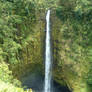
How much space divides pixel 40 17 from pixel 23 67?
14.8 feet

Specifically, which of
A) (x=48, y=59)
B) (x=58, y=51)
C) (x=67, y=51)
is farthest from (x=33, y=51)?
(x=67, y=51)

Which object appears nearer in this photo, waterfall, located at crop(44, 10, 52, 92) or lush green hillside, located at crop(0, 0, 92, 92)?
lush green hillside, located at crop(0, 0, 92, 92)

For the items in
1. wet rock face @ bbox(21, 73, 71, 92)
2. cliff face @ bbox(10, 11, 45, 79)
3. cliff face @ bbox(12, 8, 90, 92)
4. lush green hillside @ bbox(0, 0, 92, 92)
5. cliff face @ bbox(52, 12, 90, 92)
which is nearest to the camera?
lush green hillside @ bbox(0, 0, 92, 92)

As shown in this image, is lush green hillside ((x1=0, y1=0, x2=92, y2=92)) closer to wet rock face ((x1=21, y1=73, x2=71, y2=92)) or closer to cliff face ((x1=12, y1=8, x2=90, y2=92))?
cliff face ((x1=12, y1=8, x2=90, y2=92))

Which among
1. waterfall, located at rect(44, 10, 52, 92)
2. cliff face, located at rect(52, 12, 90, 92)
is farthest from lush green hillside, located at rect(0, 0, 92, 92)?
waterfall, located at rect(44, 10, 52, 92)

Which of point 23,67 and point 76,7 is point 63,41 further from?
point 23,67

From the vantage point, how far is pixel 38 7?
35.0 feet

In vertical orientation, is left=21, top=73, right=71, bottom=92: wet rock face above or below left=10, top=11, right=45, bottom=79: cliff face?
below

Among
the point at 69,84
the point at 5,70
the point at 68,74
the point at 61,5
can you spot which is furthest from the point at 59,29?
the point at 5,70

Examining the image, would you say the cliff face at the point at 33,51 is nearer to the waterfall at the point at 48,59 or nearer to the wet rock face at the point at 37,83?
the waterfall at the point at 48,59

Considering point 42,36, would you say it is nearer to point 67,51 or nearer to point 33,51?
point 33,51

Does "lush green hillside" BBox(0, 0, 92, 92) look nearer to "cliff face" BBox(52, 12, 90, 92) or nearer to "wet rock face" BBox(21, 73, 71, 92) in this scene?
"cliff face" BBox(52, 12, 90, 92)

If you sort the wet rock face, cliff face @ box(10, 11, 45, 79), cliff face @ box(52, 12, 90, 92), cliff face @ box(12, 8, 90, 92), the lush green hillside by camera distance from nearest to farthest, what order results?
the lush green hillside, cliff face @ box(52, 12, 90, 92), cliff face @ box(12, 8, 90, 92), cliff face @ box(10, 11, 45, 79), the wet rock face

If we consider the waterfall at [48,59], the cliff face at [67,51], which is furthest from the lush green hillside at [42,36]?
the waterfall at [48,59]
